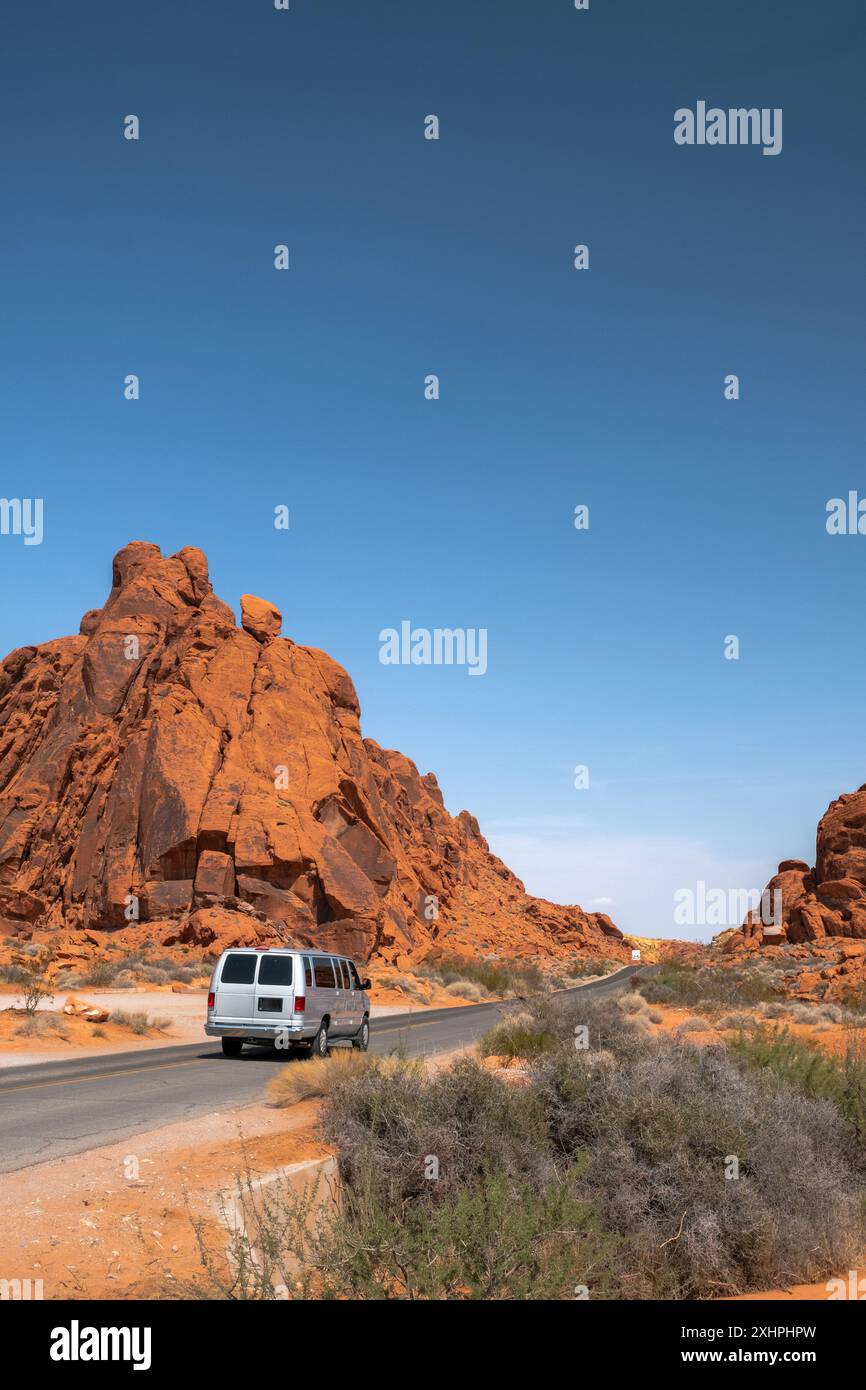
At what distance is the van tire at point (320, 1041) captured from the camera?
1962cm

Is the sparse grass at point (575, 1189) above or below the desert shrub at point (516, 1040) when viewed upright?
above

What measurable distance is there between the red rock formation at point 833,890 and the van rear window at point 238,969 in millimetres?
66410

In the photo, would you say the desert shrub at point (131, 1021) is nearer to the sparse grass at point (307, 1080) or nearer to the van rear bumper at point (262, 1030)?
the van rear bumper at point (262, 1030)

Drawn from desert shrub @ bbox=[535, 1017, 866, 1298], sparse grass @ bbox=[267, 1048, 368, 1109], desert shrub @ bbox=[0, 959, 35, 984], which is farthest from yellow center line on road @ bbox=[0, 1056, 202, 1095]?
desert shrub @ bbox=[0, 959, 35, 984]

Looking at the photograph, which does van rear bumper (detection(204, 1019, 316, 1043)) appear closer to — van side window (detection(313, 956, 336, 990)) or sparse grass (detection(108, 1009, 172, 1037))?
van side window (detection(313, 956, 336, 990))

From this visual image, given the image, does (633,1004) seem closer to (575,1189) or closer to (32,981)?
(32,981)

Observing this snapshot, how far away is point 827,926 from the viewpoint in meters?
78.5

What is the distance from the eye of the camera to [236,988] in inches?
773

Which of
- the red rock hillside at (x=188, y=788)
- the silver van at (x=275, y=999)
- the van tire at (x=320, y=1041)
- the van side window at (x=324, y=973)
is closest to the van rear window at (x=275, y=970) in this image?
the silver van at (x=275, y=999)

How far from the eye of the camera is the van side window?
65.1ft

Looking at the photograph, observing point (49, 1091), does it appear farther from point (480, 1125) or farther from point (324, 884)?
point (324, 884)

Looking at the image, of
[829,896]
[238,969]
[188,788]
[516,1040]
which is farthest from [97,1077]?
[829,896]
